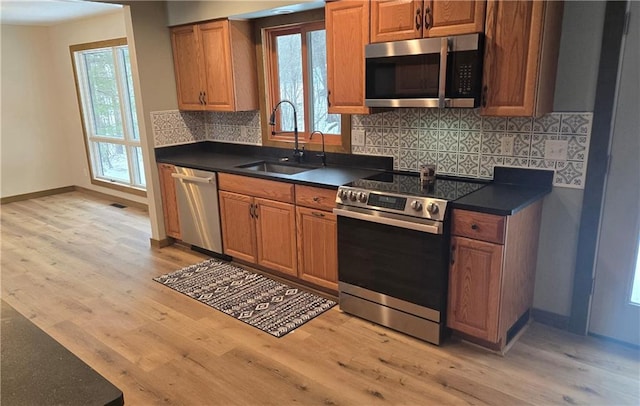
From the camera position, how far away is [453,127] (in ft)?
10.1

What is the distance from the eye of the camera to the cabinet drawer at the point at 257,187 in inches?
134

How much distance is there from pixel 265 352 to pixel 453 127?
1873 mm

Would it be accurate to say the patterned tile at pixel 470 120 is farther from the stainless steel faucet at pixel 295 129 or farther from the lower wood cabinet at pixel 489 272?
the stainless steel faucet at pixel 295 129

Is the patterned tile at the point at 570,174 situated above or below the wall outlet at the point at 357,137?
below

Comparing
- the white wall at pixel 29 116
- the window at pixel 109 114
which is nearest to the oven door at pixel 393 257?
the window at pixel 109 114

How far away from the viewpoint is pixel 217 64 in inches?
162

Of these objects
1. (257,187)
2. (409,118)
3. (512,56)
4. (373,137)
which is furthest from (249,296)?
(512,56)

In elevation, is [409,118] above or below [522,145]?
above

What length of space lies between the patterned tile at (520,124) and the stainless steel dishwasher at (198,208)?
235 centimetres

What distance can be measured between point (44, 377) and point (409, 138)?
9.01 feet

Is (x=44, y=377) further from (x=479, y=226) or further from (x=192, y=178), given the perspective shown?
(x=192, y=178)

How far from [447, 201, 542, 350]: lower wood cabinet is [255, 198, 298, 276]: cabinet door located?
128cm

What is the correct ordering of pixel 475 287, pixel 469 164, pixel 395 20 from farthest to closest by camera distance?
pixel 469 164
pixel 395 20
pixel 475 287

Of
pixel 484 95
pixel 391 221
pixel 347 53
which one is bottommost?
pixel 391 221
